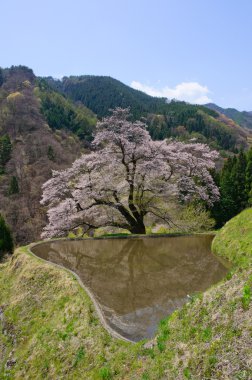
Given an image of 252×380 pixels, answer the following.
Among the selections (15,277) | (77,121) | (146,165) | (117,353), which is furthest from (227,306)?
(77,121)

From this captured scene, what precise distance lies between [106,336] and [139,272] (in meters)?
4.47

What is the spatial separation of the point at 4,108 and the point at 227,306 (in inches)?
3478

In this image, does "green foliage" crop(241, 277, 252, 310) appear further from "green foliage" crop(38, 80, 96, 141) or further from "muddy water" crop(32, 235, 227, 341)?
"green foliage" crop(38, 80, 96, 141)

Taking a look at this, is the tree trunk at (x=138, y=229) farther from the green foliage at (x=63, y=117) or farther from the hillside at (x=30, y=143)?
the green foliage at (x=63, y=117)

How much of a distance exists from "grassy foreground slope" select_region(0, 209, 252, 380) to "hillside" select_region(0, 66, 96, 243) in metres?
29.7

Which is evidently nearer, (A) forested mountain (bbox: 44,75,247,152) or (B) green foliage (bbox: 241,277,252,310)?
(B) green foliage (bbox: 241,277,252,310)

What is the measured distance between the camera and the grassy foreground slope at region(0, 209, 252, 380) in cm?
508

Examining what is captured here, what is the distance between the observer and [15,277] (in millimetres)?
13289

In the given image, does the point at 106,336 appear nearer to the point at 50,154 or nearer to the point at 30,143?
the point at 50,154

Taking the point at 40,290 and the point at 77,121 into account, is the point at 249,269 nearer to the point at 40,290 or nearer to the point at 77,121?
the point at 40,290

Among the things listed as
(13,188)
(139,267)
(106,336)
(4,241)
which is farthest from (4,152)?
(106,336)

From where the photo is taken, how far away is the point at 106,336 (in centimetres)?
738

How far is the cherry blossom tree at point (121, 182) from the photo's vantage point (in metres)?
18.8

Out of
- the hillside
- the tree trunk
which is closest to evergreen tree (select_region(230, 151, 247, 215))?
the tree trunk
